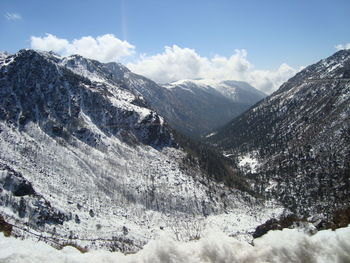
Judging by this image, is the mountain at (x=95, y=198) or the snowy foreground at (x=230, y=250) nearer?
the snowy foreground at (x=230, y=250)

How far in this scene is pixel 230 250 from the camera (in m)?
19.1

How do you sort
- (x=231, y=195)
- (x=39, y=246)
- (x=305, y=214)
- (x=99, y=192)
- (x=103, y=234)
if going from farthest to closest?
(x=231, y=195), (x=305, y=214), (x=99, y=192), (x=103, y=234), (x=39, y=246)

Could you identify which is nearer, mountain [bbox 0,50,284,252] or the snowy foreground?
the snowy foreground

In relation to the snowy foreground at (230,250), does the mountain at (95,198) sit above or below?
above

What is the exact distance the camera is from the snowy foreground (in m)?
18.2

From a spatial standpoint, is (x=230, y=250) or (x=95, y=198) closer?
(x=230, y=250)

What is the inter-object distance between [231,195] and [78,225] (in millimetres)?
105462

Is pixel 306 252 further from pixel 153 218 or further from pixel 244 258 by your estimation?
pixel 153 218

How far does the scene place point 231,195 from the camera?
655 feet

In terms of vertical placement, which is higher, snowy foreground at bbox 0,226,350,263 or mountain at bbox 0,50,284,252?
mountain at bbox 0,50,284,252

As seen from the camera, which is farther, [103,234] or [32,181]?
[32,181]

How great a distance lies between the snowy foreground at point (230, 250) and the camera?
18234mm

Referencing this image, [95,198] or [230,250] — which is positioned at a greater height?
[95,198]

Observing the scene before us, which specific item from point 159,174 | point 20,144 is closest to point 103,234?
point 159,174
